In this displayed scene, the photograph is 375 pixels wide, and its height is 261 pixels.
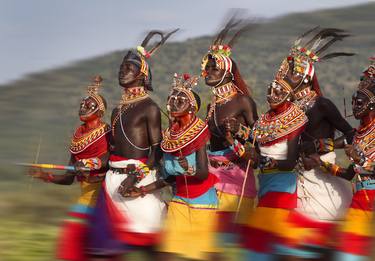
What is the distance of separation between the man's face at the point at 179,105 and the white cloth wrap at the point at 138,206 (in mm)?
612

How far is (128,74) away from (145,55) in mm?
315

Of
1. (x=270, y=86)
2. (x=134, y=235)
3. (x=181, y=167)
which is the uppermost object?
(x=270, y=86)

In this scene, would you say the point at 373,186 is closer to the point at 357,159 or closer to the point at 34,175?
the point at 357,159

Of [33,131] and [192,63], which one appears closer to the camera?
[33,131]

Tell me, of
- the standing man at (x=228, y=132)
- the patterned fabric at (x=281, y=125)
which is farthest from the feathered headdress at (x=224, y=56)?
the patterned fabric at (x=281, y=125)

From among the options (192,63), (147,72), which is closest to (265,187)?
(147,72)

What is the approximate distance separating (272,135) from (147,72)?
133 cm

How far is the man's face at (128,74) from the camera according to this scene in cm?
891

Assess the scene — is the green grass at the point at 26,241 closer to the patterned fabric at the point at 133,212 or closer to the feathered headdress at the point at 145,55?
the patterned fabric at the point at 133,212

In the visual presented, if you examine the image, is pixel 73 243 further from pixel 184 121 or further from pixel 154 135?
pixel 184 121

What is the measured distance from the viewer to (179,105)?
27.7ft

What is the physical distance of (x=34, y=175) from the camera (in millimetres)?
9141

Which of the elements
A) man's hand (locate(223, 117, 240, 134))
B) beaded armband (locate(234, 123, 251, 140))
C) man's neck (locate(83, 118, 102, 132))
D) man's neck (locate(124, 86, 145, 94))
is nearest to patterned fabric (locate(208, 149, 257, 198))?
beaded armband (locate(234, 123, 251, 140))

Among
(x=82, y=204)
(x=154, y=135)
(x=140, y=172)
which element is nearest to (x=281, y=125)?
(x=154, y=135)
